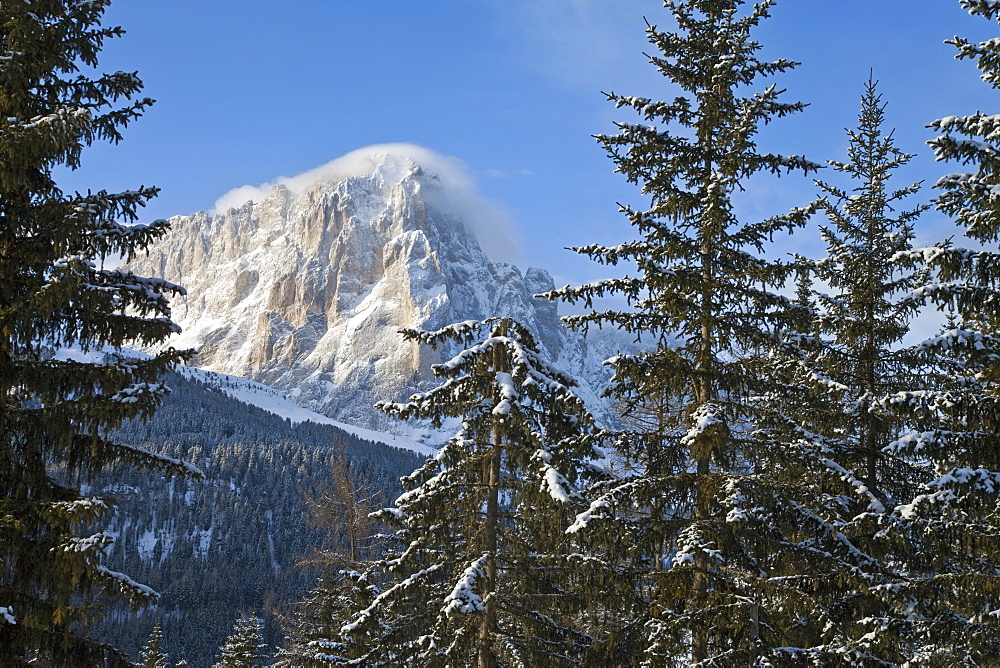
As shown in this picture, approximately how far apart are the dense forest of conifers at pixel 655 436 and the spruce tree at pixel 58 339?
35 mm

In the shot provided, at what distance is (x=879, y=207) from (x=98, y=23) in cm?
1312

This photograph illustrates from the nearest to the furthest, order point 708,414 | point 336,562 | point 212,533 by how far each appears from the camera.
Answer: point 708,414, point 336,562, point 212,533

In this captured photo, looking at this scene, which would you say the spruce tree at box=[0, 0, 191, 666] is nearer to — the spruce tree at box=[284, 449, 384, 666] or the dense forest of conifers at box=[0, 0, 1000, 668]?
the dense forest of conifers at box=[0, 0, 1000, 668]

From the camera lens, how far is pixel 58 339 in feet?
31.3

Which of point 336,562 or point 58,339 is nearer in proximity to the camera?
point 58,339

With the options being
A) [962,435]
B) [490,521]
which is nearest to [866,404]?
[962,435]

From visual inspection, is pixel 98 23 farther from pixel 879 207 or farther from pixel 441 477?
pixel 879 207

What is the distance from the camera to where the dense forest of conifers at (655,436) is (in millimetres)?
8508

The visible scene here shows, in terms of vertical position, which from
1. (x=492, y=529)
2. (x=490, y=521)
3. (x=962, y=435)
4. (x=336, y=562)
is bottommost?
(x=336, y=562)

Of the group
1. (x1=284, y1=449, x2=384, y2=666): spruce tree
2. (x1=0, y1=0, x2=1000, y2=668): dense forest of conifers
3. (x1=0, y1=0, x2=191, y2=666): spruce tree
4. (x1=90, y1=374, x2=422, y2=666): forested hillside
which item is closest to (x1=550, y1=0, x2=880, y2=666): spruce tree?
(x1=0, y1=0, x2=1000, y2=668): dense forest of conifers

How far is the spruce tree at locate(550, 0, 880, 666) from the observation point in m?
9.39

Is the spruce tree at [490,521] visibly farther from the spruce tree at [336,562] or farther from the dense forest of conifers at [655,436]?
the spruce tree at [336,562]

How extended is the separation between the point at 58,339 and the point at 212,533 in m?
174

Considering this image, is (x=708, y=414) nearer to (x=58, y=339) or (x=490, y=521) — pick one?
(x=490, y=521)
